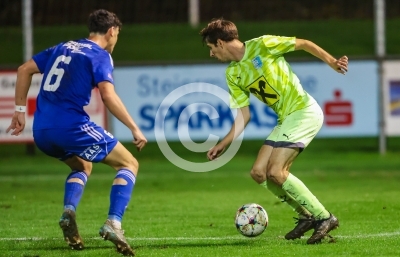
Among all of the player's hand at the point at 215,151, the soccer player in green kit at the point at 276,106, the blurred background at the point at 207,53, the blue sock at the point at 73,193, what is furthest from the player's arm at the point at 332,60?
the blurred background at the point at 207,53

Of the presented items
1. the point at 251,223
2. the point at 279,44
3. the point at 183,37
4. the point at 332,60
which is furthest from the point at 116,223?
the point at 183,37

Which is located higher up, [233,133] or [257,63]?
[257,63]

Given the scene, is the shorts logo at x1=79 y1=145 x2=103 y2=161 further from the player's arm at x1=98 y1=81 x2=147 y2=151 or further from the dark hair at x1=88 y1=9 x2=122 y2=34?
the dark hair at x1=88 y1=9 x2=122 y2=34

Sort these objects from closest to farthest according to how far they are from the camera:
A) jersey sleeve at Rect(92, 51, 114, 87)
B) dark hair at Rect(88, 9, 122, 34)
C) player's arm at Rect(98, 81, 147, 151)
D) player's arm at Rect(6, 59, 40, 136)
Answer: player's arm at Rect(98, 81, 147, 151)
jersey sleeve at Rect(92, 51, 114, 87)
dark hair at Rect(88, 9, 122, 34)
player's arm at Rect(6, 59, 40, 136)

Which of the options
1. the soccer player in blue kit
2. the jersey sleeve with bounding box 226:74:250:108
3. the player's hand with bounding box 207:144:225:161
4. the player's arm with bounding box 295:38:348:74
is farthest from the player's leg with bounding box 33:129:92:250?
the player's arm with bounding box 295:38:348:74

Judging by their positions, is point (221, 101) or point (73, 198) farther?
point (221, 101)

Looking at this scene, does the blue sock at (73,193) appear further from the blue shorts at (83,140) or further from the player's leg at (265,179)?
the player's leg at (265,179)

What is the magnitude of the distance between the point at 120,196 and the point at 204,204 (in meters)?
3.58

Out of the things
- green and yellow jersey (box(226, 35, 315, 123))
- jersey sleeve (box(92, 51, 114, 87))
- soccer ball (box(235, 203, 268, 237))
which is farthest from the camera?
green and yellow jersey (box(226, 35, 315, 123))

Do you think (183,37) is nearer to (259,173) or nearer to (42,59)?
(259,173)

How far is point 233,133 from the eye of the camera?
24.7ft

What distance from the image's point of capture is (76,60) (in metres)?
6.88

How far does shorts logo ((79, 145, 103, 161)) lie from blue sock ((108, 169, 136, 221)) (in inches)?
10.1

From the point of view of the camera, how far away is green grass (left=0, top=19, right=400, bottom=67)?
69.1 ft
